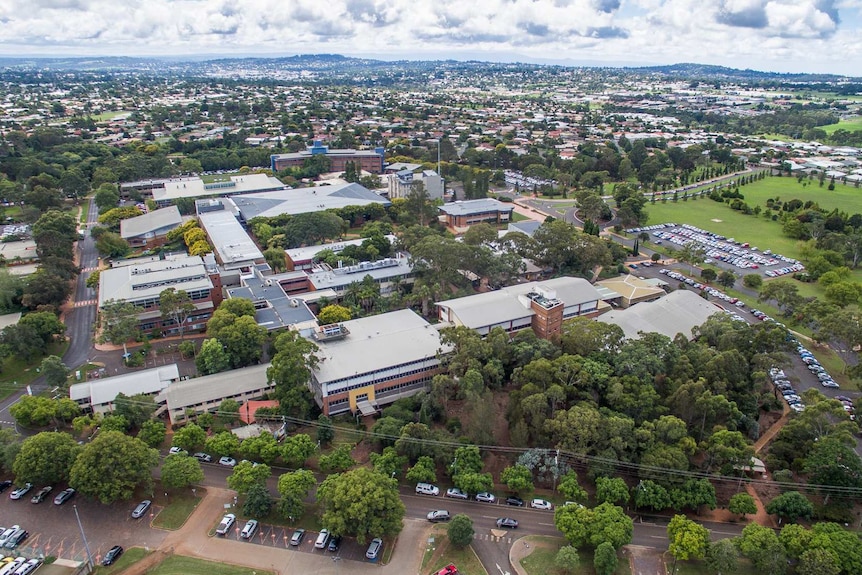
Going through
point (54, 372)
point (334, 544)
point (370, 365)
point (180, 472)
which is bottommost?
point (334, 544)

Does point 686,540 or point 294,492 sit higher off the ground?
point 686,540

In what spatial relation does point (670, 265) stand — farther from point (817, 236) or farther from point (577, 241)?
point (817, 236)

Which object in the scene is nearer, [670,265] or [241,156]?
[670,265]

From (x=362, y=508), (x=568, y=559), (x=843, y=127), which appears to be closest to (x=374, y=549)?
(x=362, y=508)

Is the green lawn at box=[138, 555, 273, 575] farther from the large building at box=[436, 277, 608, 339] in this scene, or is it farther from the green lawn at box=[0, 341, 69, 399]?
the large building at box=[436, 277, 608, 339]

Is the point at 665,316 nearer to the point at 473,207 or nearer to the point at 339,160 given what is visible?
the point at 473,207

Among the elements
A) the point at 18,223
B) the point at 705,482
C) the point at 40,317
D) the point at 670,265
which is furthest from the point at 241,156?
the point at 705,482

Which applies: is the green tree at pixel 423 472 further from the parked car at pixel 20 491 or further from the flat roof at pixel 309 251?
the flat roof at pixel 309 251
